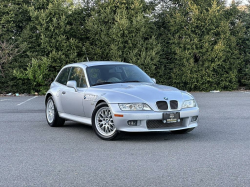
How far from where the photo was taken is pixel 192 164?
5.96 metres

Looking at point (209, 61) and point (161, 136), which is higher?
point (209, 61)

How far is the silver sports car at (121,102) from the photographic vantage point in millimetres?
7715

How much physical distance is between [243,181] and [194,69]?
1870 centimetres

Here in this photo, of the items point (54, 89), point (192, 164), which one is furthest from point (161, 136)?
point (54, 89)

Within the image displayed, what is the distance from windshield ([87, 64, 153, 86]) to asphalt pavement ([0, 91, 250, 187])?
120 centimetres

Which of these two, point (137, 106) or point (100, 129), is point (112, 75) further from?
point (137, 106)

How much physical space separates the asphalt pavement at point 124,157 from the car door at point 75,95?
0.52 metres

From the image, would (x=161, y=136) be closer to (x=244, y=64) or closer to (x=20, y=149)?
(x=20, y=149)

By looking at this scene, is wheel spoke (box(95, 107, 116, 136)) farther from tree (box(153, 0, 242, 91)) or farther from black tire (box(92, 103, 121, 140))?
tree (box(153, 0, 242, 91))

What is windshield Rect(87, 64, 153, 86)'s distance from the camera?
901 centimetres

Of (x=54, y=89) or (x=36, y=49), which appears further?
(x=36, y=49)

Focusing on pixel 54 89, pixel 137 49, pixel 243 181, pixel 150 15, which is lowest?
pixel 243 181

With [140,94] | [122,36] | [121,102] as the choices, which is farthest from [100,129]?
[122,36]

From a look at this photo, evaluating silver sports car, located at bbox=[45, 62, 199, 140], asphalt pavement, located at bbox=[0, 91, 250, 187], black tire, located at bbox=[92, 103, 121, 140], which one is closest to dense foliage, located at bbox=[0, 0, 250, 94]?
asphalt pavement, located at bbox=[0, 91, 250, 187]
